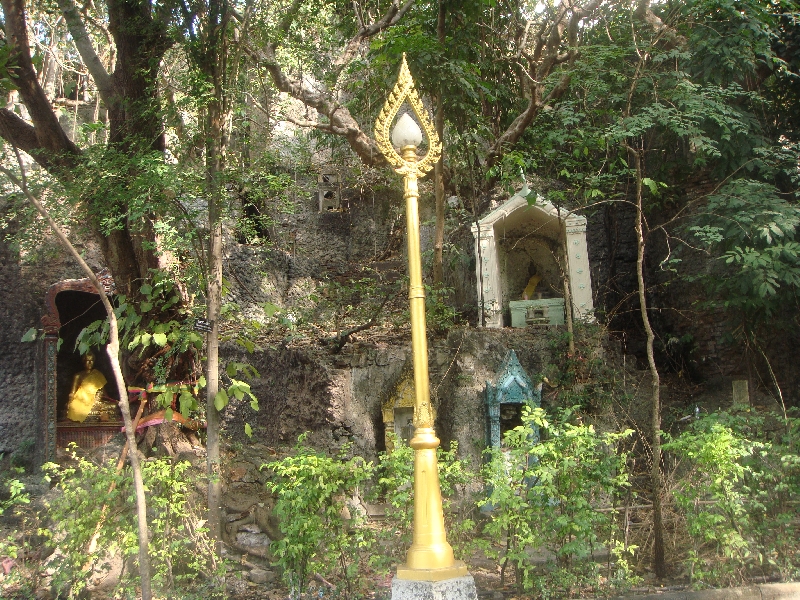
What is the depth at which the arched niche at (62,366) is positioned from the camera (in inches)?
400

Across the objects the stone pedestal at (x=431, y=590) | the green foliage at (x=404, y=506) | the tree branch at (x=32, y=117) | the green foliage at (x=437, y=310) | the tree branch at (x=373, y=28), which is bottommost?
the stone pedestal at (x=431, y=590)

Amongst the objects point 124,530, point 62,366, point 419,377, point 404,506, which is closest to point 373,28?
point 419,377

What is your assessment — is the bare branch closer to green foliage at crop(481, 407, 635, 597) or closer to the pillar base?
green foliage at crop(481, 407, 635, 597)

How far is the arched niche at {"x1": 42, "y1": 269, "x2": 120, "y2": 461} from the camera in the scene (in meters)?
10.1

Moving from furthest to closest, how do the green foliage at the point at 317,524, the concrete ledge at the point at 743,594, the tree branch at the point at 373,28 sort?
1. the tree branch at the point at 373,28
2. the concrete ledge at the point at 743,594
3. the green foliage at the point at 317,524

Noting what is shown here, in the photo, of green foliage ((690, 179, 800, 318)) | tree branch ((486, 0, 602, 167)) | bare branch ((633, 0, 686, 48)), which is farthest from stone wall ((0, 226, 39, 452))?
bare branch ((633, 0, 686, 48))

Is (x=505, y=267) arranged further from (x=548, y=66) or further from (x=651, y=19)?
(x=651, y=19)

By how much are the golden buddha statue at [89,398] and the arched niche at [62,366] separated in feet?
0.67

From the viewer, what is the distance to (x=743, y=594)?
17.9ft

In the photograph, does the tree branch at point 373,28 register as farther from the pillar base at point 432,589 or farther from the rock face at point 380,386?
the pillar base at point 432,589

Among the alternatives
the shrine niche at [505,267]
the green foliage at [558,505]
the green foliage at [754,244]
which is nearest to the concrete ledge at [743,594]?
the green foliage at [558,505]

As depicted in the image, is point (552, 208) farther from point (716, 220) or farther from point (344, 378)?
point (344, 378)

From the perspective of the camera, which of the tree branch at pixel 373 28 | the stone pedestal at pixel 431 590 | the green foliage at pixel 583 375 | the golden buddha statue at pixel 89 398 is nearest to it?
the stone pedestal at pixel 431 590

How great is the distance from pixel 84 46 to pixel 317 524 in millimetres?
5869
